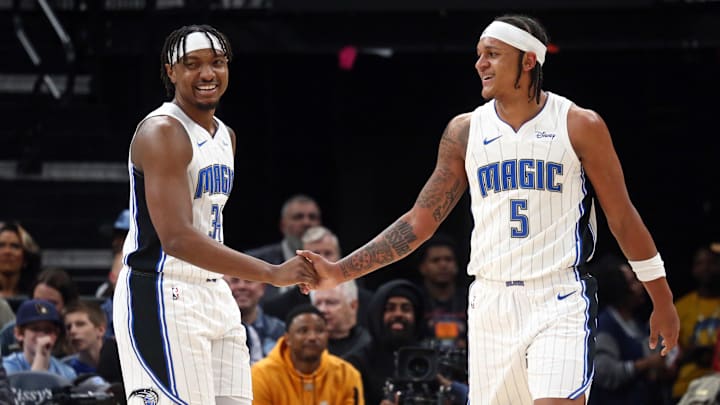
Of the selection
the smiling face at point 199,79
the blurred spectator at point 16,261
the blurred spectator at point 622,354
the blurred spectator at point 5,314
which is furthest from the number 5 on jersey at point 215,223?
the blurred spectator at point 622,354

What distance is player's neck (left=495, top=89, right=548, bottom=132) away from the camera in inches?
232

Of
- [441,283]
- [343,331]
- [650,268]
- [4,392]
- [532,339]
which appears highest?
[441,283]

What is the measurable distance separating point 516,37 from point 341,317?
13.0ft

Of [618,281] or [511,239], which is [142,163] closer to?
[511,239]

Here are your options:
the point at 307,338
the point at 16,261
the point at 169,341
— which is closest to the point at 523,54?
the point at 169,341

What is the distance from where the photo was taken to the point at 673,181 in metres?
13.2

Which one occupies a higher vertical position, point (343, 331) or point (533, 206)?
point (343, 331)

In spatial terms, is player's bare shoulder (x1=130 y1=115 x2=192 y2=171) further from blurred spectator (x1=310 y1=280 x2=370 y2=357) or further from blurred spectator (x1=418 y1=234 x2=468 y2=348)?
blurred spectator (x1=418 y1=234 x2=468 y2=348)

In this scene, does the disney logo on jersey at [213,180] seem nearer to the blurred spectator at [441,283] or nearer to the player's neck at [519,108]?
the player's neck at [519,108]

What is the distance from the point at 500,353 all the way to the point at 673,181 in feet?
25.8

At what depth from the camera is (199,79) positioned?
5.77 meters

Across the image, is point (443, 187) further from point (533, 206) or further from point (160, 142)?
point (160, 142)

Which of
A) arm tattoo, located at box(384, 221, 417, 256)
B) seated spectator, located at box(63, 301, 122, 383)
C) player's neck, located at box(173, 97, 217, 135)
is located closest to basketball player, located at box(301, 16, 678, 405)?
arm tattoo, located at box(384, 221, 417, 256)

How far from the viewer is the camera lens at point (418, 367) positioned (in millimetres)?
8391
